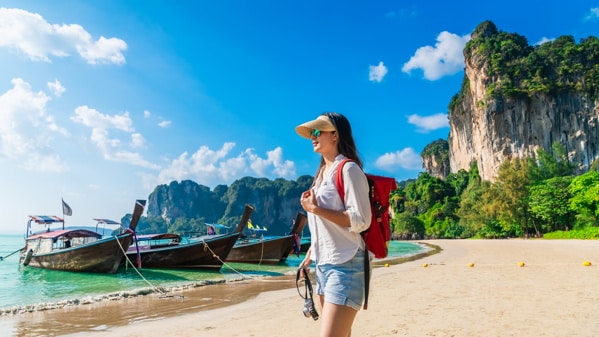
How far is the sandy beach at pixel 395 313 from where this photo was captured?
472 cm

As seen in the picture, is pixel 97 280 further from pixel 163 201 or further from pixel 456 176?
pixel 163 201

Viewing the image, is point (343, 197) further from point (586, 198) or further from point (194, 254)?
point (586, 198)

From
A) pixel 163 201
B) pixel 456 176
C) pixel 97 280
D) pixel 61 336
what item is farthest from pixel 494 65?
pixel 163 201

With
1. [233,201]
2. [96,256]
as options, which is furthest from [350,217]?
[233,201]

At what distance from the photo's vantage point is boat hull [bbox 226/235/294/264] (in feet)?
71.1

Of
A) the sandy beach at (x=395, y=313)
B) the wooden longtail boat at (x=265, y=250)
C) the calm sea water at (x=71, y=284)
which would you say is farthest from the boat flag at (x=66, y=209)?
the sandy beach at (x=395, y=313)

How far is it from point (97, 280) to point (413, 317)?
11.9 m

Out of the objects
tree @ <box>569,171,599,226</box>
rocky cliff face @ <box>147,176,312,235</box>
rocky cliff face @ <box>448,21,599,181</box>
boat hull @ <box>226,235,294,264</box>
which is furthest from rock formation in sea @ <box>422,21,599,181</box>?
rocky cliff face @ <box>147,176,312,235</box>

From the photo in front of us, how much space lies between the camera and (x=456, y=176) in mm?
78500

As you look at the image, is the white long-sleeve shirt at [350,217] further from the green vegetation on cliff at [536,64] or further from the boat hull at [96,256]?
the green vegetation on cliff at [536,64]

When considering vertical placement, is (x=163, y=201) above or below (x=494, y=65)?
below

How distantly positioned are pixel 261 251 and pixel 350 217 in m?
20.3

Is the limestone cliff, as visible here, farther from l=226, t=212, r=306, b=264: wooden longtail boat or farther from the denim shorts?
the denim shorts

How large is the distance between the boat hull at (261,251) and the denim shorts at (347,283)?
20.0 metres
